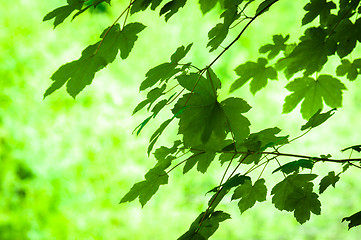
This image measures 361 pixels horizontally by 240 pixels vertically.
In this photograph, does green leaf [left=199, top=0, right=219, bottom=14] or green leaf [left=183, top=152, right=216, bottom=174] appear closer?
green leaf [left=183, top=152, right=216, bottom=174]

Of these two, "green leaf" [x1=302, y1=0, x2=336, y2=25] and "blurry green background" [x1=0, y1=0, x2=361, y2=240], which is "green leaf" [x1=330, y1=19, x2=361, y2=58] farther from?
"blurry green background" [x1=0, y1=0, x2=361, y2=240]

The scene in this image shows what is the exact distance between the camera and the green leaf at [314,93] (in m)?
0.97

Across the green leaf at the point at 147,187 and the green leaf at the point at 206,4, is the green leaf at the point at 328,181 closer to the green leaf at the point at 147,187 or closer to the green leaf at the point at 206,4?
the green leaf at the point at 147,187

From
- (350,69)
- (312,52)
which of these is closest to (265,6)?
(312,52)

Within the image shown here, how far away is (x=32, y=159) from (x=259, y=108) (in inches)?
86.4

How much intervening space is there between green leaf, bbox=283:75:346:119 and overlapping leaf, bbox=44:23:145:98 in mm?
473

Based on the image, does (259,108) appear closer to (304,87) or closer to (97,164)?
(97,164)

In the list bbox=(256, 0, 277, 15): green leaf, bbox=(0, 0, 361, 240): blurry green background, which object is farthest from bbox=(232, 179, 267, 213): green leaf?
bbox=(0, 0, 361, 240): blurry green background

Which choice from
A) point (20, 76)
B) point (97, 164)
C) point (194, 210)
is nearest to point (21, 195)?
point (97, 164)

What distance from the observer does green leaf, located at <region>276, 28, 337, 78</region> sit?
833 millimetres

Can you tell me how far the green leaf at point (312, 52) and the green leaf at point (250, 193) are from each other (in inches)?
12.8

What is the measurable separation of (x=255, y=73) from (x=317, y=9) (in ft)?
0.76

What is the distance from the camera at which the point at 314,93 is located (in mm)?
990

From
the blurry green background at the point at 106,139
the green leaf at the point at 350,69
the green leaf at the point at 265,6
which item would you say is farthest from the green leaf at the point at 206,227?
the blurry green background at the point at 106,139
